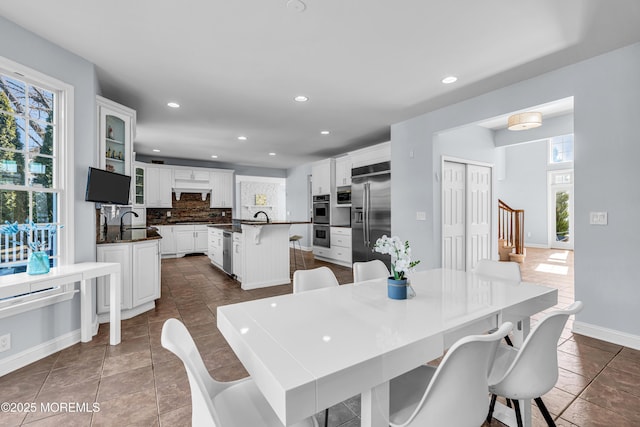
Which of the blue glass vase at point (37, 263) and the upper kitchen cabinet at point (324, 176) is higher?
the upper kitchen cabinet at point (324, 176)

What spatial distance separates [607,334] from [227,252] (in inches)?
202

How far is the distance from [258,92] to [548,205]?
908 centimetres

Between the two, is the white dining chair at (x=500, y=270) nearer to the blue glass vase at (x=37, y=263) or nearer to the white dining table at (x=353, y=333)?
the white dining table at (x=353, y=333)

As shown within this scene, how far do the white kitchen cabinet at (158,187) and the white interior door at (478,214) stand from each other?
690cm

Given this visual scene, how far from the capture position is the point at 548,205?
8.71m

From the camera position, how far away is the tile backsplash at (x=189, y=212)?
7.77 metres

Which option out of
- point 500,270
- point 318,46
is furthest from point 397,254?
point 318,46

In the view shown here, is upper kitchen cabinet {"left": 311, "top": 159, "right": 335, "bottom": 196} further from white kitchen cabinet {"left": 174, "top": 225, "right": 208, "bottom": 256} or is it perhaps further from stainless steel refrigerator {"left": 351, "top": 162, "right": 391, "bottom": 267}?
white kitchen cabinet {"left": 174, "top": 225, "right": 208, "bottom": 256}

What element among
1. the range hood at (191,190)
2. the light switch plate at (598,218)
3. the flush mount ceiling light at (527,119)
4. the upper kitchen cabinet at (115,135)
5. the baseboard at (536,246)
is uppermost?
the flush mount ceiling light at (527,119)

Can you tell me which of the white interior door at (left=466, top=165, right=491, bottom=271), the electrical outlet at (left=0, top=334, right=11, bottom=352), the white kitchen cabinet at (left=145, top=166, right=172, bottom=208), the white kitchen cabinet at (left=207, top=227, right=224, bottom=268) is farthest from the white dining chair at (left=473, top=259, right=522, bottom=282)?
the white kitchen cabinet at (left=145, top=166, right=172, bottom=208)

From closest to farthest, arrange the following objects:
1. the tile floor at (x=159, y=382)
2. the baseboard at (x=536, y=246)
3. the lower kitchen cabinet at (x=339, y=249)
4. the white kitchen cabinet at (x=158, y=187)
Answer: the tile floor at (x=159, y=382) → the lower kitchen cabinet at (x=339, y=249) → the white kitchen cabinet at (x=158, y=187) → the baseboard at (x=536, y=246)

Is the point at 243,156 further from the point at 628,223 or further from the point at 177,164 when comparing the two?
the point at 628,223

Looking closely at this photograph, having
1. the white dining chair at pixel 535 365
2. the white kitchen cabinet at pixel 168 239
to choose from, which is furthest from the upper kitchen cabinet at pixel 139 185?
the white dining chair at pixel 535 365

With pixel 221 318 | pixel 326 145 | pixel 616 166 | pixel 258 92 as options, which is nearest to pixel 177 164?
pixel 326 145
